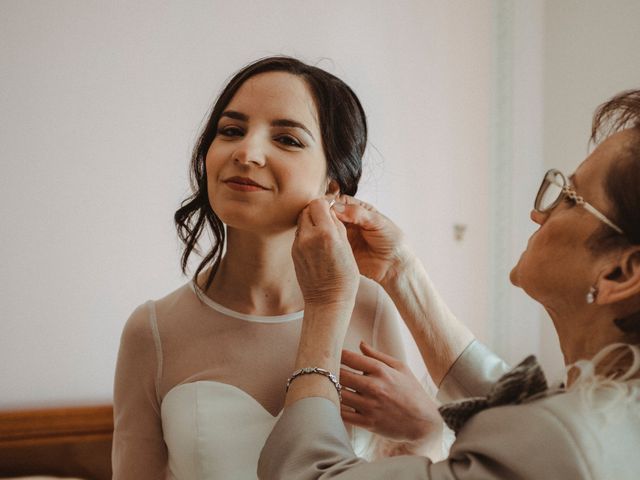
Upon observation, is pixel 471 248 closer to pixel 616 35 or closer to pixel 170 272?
pixel 616 35

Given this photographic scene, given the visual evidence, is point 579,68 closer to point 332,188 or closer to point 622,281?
point 332,188

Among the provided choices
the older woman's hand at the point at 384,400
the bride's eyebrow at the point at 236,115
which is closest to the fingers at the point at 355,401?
the older woman's hand at the point at 384,400

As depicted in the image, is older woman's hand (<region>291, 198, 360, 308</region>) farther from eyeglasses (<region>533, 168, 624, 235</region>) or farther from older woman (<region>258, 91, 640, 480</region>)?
eyeglasses (<region>533, 168, 624, 235</region>)

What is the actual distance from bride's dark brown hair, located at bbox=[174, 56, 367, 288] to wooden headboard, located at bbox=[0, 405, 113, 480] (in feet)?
2.68

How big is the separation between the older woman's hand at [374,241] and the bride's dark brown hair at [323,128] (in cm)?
7

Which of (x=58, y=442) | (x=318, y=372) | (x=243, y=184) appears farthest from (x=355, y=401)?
(x=58, y=442)

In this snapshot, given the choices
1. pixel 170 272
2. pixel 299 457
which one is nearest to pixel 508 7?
pixel 170 272

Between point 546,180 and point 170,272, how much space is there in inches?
50.0

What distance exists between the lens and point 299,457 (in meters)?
0.75

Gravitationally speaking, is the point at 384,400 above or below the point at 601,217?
below

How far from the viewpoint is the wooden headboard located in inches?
64.1

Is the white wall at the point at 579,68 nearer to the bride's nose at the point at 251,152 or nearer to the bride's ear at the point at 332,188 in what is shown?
the bride's ear at the point at 332,188

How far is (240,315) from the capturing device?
110cm

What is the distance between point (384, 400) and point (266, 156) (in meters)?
0.45
